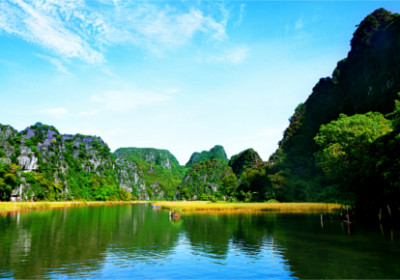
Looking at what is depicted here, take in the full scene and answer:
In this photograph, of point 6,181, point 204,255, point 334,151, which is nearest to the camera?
point 204,255

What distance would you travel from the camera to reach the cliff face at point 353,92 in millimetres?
94062

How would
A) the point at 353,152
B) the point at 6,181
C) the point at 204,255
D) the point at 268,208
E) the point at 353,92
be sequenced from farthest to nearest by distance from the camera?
the point at 353,92, the point at 6,181, the point at 268,208, the point at 353,152, the point at 204,255

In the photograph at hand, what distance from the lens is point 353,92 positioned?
114 m

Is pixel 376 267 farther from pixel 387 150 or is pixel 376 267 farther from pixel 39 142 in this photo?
pixel 39 142

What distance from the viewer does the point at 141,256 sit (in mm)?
23141

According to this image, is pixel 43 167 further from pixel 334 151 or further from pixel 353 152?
pixel 353 152

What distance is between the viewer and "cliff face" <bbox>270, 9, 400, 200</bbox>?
94062 millimetres

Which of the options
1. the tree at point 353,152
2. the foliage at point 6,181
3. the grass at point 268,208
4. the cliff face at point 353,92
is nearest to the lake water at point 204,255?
the tree at point 353,152

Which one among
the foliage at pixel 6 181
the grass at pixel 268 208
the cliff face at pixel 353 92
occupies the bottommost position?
the grass at pixel 268 208

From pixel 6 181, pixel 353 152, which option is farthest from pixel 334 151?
pixel 6 181

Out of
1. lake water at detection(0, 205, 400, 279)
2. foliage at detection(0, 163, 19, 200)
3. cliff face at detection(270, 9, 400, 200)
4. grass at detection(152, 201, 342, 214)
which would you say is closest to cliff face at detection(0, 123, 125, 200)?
foliage at detection(0, 163, 19, 200)

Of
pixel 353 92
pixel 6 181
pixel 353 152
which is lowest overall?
pixel 6 181

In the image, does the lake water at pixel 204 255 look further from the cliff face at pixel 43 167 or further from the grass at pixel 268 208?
the cliff face at pixel 43 167

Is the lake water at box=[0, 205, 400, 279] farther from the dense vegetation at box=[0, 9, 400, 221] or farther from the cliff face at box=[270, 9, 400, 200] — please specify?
the cliff face at box=[270, 9, 400, 200]
